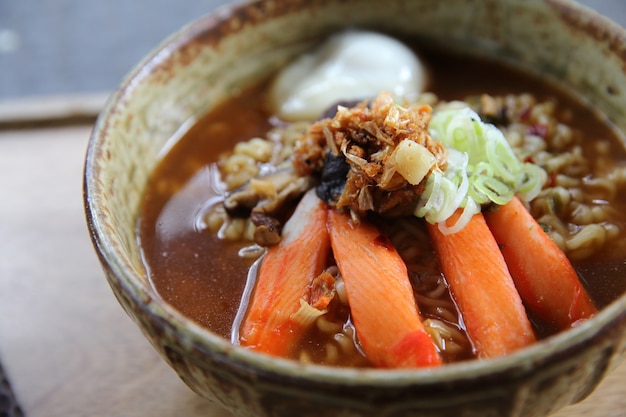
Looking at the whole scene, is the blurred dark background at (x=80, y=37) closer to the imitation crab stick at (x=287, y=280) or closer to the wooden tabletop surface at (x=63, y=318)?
the wooden tabletop surface at (x=63, y=318)

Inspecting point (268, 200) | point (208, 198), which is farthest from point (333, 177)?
point (208, 198)

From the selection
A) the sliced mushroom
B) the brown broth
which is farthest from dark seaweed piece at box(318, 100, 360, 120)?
the brown broth

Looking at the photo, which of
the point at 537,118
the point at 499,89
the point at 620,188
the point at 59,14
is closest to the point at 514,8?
the point at 499,89

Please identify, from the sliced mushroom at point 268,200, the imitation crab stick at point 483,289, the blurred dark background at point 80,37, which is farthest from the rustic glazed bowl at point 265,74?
the blurred dark background at point 80,37

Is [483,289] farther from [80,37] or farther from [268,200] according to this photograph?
[80,37]

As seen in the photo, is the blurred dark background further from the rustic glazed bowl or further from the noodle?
the noodle
